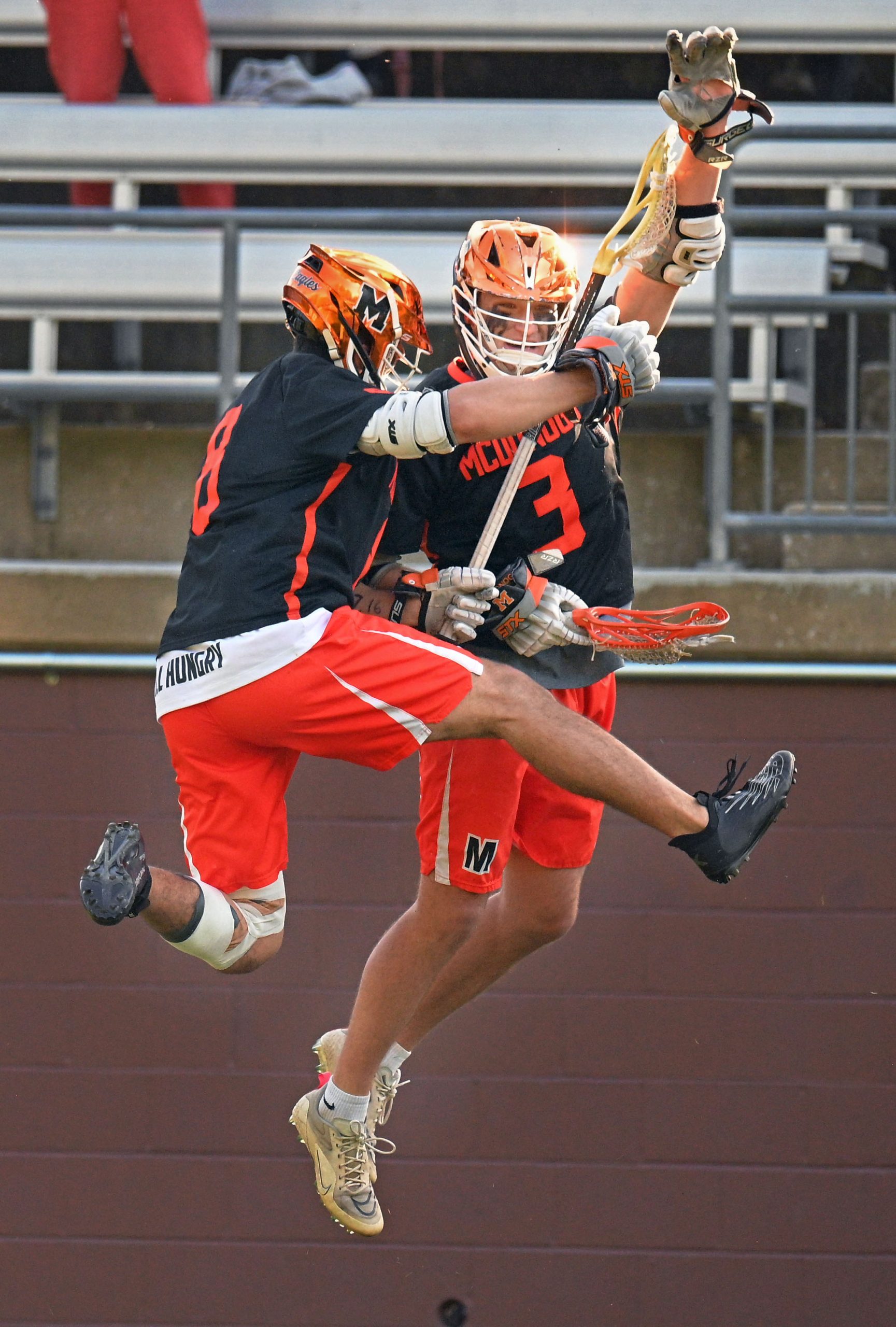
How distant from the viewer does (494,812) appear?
11.2 ft

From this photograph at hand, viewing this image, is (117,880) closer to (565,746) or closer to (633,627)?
(565,746)

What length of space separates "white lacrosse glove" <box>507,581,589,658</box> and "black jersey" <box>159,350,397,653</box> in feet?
1.31

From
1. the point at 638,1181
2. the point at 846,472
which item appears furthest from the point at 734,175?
the point at 638,1181

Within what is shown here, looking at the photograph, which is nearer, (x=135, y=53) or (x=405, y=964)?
(x=405, y=964)

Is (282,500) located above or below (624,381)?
below

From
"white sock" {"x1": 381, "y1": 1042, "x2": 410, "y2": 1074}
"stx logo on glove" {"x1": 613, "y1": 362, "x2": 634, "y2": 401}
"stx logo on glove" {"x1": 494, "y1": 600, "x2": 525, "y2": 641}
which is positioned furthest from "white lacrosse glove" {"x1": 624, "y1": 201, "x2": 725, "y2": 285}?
"white sock" {"x1": 381, "y1": 1042, "x2": 410, "y2": 1074}

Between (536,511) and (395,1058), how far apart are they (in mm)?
1306

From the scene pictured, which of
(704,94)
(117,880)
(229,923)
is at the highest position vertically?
(704,94)

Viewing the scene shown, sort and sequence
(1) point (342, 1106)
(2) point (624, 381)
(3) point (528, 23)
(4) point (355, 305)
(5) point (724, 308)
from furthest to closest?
1. (3) point (528, 23)
2. (5) point (724, 308)
3. (1) point (342, 1106)
4. (4) point (355, 305)
5. (2) point (624, 381)

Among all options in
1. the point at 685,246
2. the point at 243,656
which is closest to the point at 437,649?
the point at 243,656

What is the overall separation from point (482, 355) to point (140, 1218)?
2.69 m

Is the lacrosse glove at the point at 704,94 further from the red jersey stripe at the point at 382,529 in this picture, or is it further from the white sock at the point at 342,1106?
the white sock at the point at 342,1106

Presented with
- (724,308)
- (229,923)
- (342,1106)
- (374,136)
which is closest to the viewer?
(229,923)

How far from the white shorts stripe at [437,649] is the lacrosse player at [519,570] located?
0.53 feet
